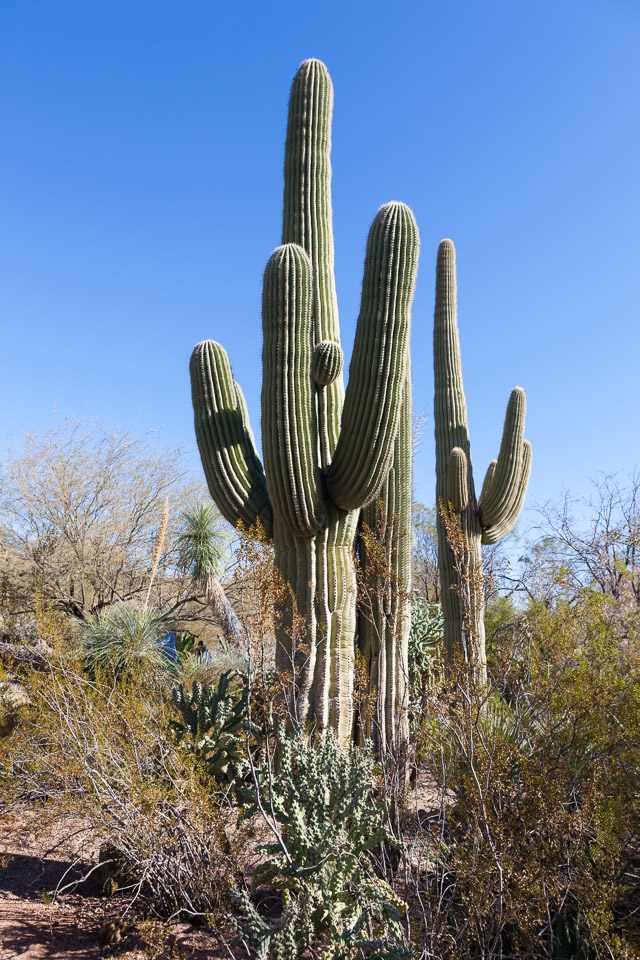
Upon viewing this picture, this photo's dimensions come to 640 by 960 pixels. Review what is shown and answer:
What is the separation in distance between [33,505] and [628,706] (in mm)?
12871

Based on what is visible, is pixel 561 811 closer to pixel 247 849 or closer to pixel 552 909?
pixel 552 909

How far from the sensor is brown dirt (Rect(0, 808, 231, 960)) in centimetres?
354

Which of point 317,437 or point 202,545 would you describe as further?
point 202,545

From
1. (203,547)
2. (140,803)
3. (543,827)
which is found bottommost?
(140,803)

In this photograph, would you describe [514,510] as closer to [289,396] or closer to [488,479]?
[488,479]

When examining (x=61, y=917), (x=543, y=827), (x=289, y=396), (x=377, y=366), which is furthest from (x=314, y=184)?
(x=61, y=917)

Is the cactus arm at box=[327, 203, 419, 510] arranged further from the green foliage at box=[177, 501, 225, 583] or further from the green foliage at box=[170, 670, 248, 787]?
the green foliage at box=[177, 501, 225, 583]

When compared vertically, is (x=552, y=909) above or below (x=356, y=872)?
below

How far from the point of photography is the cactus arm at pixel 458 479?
8.16m

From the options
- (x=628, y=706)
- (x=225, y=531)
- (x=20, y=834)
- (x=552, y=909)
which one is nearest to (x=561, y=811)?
(x=552, y=909)

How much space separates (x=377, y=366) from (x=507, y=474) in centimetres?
381

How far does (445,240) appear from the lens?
9.29 meters

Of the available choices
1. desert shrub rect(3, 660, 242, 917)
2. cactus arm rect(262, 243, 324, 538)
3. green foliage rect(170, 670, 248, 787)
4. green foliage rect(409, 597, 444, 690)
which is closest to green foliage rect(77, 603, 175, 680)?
green foliage rect(409, 597, 444, 690)

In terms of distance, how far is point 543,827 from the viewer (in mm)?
3039
